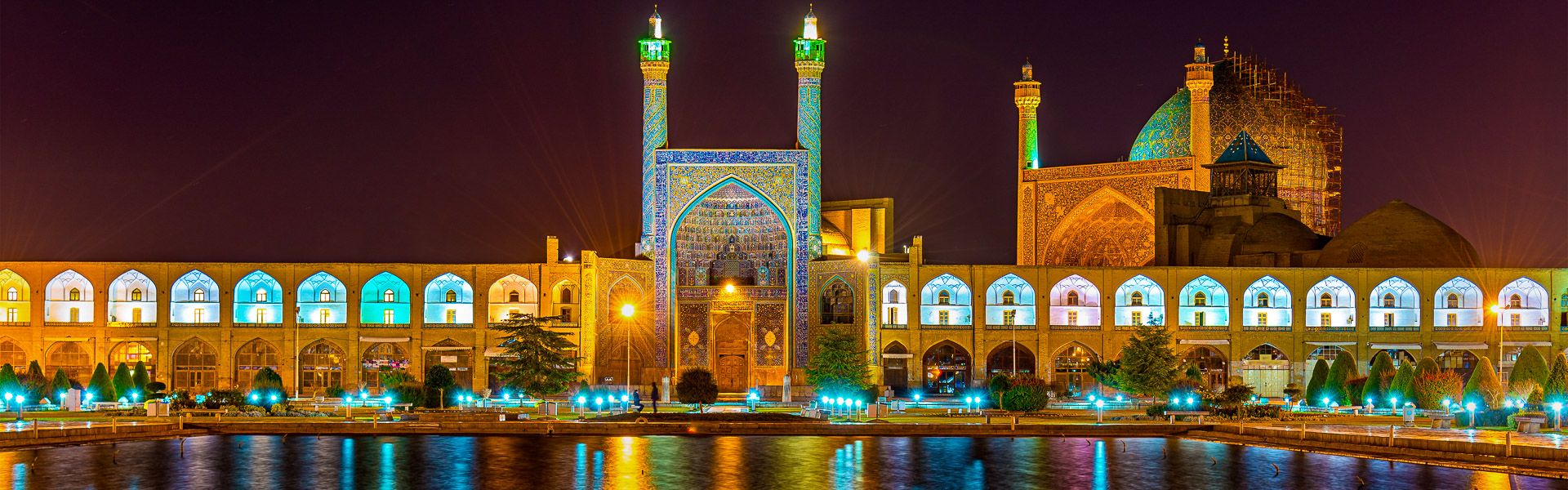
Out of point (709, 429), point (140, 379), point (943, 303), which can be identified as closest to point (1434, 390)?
point (709, 429)

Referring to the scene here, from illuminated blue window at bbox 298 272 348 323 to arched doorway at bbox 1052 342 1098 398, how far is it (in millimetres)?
19550

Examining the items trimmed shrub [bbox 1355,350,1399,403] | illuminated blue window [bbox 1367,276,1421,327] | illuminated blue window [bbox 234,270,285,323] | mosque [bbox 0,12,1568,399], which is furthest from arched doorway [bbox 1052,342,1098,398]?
illuminated blue window [bbox 234,270,285,323]

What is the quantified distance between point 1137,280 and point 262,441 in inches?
1102

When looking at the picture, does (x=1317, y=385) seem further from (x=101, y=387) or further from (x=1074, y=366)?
(x=101, y=387)

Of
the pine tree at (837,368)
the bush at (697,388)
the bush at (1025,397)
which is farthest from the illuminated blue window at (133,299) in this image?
the bush at (1025,397)

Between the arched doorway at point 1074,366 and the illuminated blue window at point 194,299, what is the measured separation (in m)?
23.0

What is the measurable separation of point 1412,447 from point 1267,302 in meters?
24.3

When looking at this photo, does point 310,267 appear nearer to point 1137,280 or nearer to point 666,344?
point 666,344

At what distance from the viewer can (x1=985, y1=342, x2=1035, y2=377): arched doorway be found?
5181 centimetres

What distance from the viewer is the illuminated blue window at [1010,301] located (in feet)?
171

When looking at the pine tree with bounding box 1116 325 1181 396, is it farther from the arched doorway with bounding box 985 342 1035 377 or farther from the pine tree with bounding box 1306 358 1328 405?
the arched doorway with bounding box 985 342 1035 377

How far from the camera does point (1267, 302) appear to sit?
5219 centimetres

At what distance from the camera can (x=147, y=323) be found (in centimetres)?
5044

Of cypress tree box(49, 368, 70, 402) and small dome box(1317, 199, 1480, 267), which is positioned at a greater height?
small dome box(1317, 199, 1480, 267)
